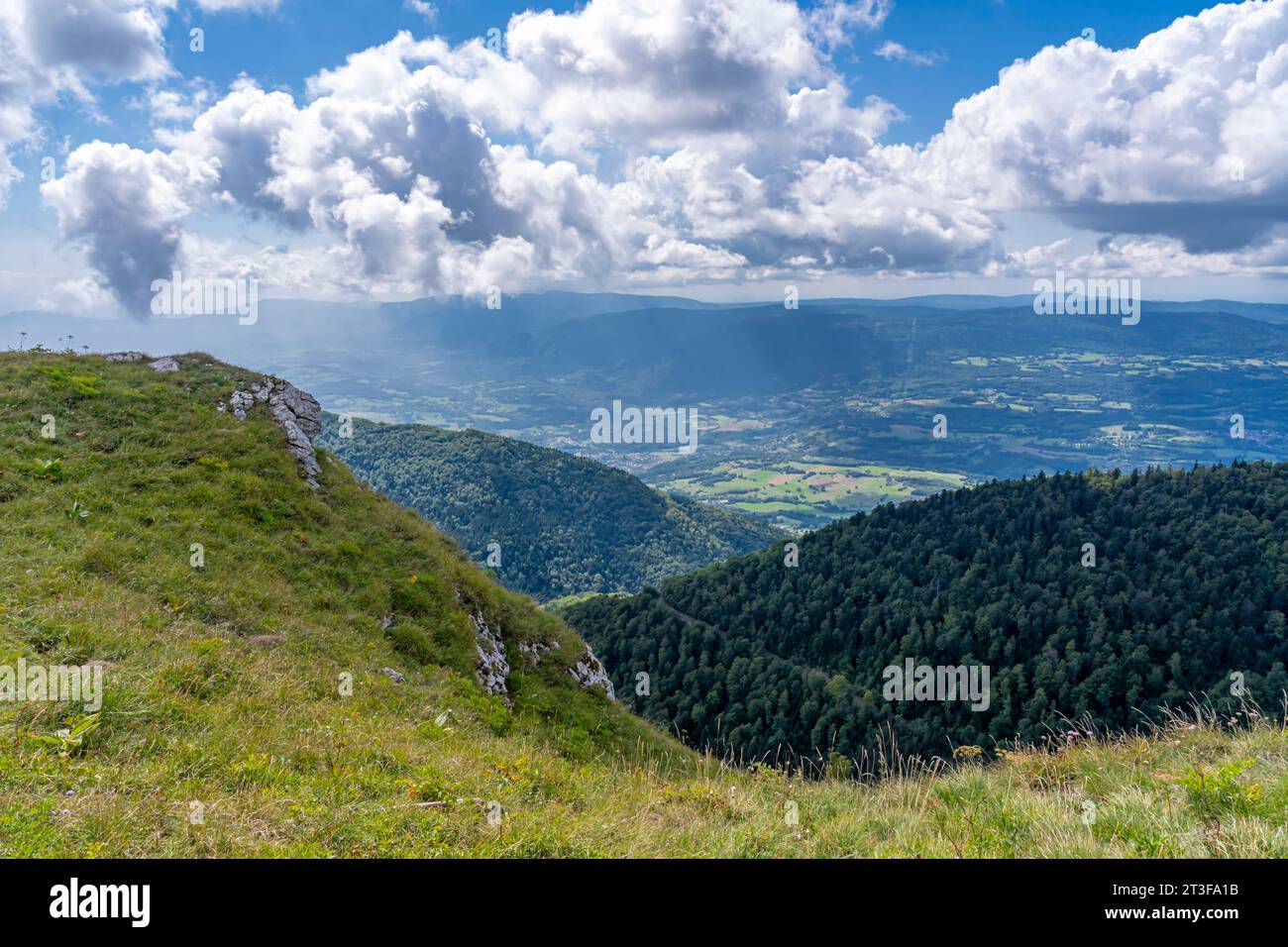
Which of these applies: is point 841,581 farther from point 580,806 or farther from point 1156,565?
point 580,806

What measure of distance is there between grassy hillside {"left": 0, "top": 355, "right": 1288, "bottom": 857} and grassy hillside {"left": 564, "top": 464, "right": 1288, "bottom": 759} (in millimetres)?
39680

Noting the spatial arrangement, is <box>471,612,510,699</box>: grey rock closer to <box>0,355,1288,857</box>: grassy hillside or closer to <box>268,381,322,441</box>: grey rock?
<box>0,355,1288,857</box>: grassy hillside

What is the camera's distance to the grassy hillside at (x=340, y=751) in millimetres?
5078

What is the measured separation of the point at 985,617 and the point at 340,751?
263 ft

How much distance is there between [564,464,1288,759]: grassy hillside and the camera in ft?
197

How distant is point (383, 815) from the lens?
5.54m

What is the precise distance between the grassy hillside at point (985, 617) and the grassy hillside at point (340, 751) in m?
39.7

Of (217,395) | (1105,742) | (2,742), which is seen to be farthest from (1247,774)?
(217,395)

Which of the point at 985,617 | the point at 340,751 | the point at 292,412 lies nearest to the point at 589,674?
the point at 340,751

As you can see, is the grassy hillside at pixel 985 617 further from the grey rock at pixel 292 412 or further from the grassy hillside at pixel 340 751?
the grassy hillside at pixel 340 751

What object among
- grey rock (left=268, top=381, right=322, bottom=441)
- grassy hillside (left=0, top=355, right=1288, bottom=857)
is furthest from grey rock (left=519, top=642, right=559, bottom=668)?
grey rock (left=268, top=381, right=322, bottom=441)

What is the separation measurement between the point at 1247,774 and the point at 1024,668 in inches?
2806

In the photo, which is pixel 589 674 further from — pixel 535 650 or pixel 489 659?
pixel 489 659

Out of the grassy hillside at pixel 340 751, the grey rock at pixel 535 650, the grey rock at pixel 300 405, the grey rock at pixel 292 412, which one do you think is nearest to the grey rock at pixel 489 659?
the grassy hillside at pixel 340 751
